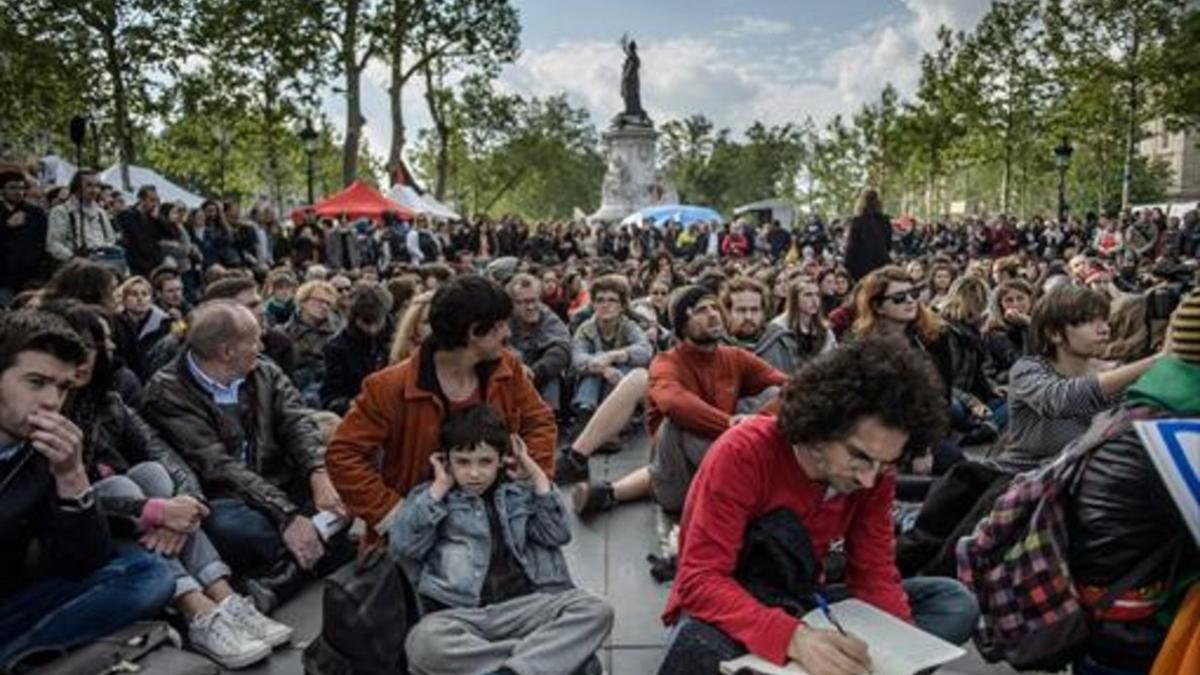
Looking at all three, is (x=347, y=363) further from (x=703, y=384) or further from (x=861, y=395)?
(x=861, y=395)

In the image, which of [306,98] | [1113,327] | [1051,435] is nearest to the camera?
[1051,435]

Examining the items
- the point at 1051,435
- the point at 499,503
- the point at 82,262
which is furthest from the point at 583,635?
the point at 82,262

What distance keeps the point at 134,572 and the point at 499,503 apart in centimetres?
137

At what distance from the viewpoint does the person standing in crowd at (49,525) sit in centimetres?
318

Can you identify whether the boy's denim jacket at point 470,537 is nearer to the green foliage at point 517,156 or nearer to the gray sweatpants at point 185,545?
the gray sweatpants at point 185,545

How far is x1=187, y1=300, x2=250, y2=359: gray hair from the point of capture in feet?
14.5

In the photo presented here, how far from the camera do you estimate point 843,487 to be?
271 cm

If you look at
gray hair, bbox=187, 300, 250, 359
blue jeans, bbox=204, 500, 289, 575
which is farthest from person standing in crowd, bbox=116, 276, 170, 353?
blue jeans, bbox=204, 500, 289, 575

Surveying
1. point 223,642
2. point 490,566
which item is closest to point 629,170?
point 223,642

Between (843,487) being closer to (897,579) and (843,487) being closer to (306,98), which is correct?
(897,579)

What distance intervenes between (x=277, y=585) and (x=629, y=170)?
35517mm

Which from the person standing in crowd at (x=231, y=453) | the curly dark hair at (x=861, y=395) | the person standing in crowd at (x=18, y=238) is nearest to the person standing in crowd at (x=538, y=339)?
the person standing in crowd at (x=231, y=453)

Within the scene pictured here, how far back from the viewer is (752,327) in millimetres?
6984

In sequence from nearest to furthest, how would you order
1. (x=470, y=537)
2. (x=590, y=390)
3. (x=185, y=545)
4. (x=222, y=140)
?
1. (x=470, y=537)
2. (x=185, y=545)
3. (x=590, y=390)
4. (x=222, y=140)
